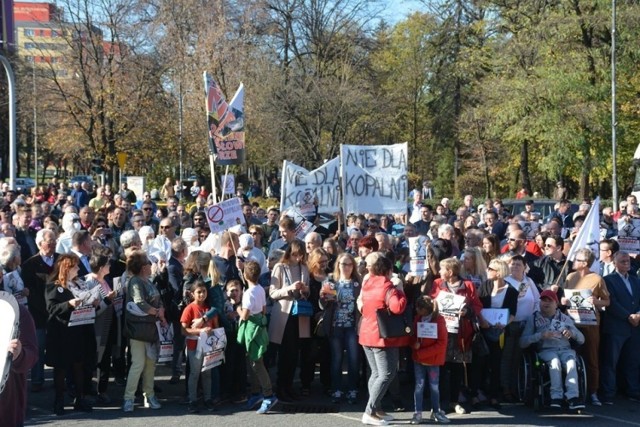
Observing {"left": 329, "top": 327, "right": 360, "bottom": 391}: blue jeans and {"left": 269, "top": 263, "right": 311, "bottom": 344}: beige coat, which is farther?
{"left": 269, "top": 263, "right": 311, "bottom": 344}: beige coat

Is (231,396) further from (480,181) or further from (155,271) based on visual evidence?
(480,181)

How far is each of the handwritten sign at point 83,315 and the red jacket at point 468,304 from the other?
347cm

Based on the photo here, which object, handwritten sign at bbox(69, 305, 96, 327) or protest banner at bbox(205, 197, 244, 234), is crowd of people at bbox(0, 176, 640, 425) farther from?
protest banner at bbox(205, 197, 244, 234)

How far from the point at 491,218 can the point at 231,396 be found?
7.17m

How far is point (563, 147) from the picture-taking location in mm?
35188

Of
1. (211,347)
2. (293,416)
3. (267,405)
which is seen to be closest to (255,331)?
(211,347)

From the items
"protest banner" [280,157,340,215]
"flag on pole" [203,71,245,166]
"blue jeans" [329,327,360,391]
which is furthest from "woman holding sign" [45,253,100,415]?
"protest banner" [280,157,340,215]

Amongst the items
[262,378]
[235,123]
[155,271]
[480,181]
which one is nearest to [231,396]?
[262,378]

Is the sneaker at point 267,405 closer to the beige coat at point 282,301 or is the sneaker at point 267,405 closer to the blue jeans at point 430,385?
the beige coat at point 282,301

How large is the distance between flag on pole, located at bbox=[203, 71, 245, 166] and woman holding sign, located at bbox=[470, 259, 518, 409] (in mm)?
5791

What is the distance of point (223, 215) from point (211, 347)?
305 centimetres

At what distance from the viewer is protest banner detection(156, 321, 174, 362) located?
9112 millimetres

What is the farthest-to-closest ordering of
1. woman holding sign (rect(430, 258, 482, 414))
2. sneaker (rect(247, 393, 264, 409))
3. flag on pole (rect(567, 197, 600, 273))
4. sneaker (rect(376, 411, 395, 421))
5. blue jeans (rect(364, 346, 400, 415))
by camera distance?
flag on pole (rect(567, 197, 600, 273)) < sneaker (rect(247, 393, 264, 409)) < woman holding sign (rect(430, 258, 482, 414)) < sneaker (rect(376, 411, 395, 421)) < blue jeans (rect(364, 346, 400, 415))

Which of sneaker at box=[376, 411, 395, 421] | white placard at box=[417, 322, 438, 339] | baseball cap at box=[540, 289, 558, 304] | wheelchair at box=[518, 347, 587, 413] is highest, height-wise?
baseball cap at box=[540, 289, 558, 304]
